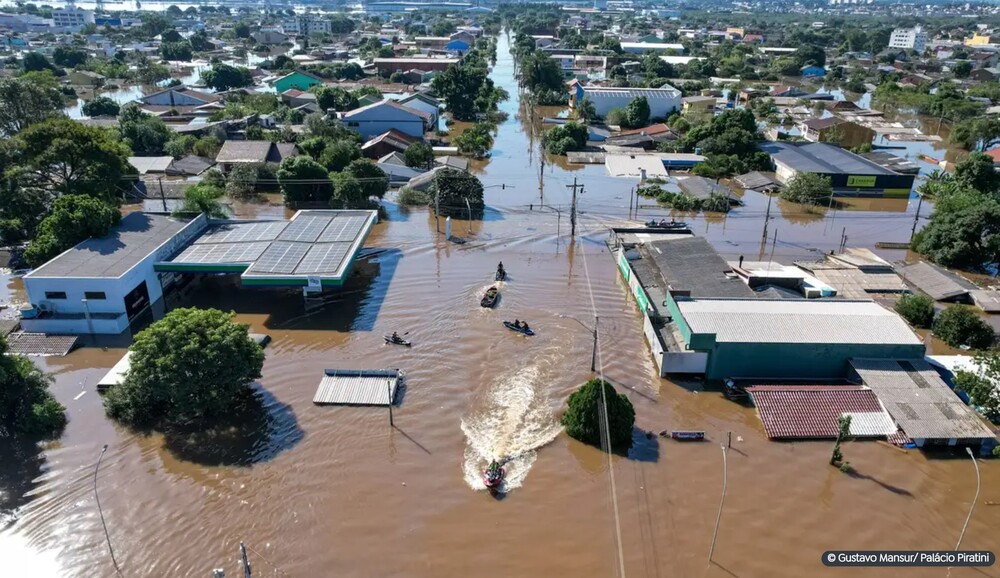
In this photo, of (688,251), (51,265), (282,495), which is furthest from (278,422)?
(688,251)

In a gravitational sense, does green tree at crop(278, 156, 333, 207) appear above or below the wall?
above

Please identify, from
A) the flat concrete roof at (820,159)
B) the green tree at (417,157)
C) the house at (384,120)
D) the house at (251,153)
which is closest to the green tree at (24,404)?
the house at (251,153)

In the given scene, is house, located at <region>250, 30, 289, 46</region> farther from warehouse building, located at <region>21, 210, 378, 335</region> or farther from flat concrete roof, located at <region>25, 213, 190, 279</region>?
warehouse building, located at <region>21, 210, 378, 335</region>

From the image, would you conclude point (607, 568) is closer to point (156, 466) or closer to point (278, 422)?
point (278, 422)

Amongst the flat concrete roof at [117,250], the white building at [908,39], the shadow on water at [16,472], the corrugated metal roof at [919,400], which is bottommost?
the shadow on water at [16,472]

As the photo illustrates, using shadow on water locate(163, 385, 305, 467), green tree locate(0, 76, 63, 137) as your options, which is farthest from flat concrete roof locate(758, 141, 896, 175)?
green tree locate(0, 76, 63, 137)

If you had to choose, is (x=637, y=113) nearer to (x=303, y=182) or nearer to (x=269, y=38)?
(x=303, y=182)

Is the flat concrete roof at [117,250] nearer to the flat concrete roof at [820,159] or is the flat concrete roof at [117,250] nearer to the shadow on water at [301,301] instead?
the shadow on water at [301,301]
